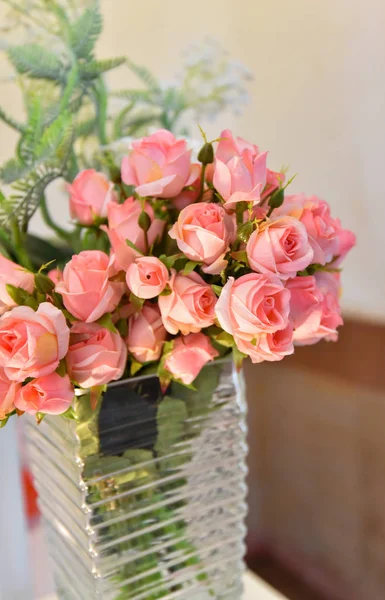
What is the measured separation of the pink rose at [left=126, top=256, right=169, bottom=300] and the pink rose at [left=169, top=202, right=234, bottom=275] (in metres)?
0.02

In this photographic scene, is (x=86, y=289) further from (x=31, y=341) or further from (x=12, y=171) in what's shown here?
(x=12, y=171)

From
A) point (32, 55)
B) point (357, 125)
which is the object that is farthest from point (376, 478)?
point (32, 55)

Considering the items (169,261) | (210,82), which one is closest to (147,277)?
(169,261)

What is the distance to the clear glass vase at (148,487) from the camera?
535 millimetres

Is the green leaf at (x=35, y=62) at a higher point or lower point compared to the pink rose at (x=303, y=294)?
higher

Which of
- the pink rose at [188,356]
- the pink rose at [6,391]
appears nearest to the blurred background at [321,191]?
the pink rose at [188,356]

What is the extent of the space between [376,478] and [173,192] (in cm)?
77

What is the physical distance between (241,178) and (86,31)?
0.32 metres

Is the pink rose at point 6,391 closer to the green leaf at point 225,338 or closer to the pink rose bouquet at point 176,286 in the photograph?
the pink rose bouquet at point 176,286

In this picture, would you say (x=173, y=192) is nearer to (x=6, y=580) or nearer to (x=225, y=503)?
(x=225, y=503)

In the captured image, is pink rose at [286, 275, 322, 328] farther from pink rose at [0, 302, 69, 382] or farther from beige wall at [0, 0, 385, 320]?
beige wall at [0, 0, 385, 320]

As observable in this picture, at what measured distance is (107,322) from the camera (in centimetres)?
45

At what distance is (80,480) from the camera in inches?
21.0

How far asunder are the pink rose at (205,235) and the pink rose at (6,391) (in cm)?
17
